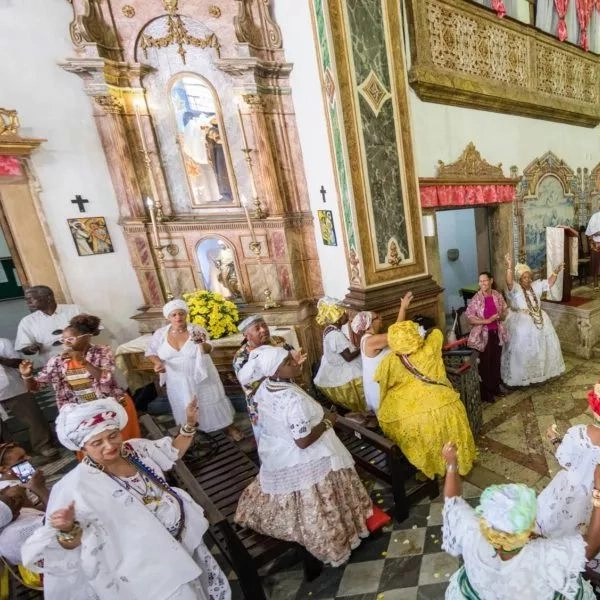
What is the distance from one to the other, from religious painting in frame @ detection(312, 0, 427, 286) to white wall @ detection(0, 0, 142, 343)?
365 centimetres

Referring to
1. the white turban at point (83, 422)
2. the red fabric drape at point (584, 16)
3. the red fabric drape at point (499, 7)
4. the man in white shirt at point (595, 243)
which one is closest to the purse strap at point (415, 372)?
the white turban at point (83, 422)

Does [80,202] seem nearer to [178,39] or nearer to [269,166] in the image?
[178,39]

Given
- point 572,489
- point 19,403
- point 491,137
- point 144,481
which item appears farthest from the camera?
point 491,137

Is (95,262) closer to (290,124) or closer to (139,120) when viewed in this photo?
(139,120)

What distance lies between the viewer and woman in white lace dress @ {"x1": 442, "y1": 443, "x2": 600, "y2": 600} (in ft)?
4.74

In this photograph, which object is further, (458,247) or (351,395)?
(458,247)

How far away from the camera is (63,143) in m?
5.31

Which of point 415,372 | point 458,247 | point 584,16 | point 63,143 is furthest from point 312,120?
point 584,16

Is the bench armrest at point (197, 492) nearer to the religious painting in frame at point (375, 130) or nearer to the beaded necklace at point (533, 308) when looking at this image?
the religious painting in frame at point (375, 130)

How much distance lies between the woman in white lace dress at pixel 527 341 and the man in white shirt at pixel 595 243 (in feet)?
8.58

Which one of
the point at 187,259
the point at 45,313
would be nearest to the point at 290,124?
the point at 187,259

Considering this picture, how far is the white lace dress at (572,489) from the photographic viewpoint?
200 centimetres

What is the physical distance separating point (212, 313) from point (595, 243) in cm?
743

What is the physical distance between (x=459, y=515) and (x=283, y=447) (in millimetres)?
1235
